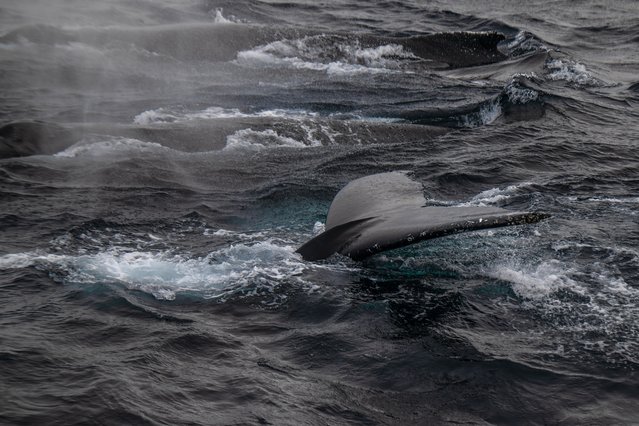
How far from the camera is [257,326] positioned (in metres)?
7.12

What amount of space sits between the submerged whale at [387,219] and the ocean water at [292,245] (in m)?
0.36

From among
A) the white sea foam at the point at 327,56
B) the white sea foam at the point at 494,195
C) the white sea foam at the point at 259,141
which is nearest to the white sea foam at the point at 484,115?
the white sea foam at the point at 259,141

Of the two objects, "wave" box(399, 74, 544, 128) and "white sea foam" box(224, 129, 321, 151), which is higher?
"wave" box(399, 74, 544, 128)

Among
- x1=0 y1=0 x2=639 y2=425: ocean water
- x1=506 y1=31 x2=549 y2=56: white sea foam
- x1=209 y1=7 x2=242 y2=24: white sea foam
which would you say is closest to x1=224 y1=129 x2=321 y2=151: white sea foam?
x1=0 y1=0 x2=639 y2=425: ocean water

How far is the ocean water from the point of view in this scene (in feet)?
20.0

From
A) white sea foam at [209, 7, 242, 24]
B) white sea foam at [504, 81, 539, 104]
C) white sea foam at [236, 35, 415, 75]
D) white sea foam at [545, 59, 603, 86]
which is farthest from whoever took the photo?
white sea foam at [209, 7, 242, 24]

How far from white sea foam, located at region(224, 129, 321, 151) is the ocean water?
0.12 feet

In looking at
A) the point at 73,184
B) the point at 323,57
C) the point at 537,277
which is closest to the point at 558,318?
the point at 537,277

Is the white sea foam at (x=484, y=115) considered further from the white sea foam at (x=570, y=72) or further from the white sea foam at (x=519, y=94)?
the white sea foam at (x=570, y=72)

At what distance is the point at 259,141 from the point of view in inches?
501

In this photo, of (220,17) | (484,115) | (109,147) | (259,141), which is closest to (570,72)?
→ (484,115)

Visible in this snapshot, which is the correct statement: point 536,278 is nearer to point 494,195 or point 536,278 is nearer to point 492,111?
point 494,195

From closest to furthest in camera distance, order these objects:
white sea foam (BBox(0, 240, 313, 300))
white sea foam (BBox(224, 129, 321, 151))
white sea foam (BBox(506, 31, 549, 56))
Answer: white sea foam (BBox(0, 240, 313, 300)) → white sea foam (BBox(224, 129, 321, 151)) → white sea foam (BBox(506, 31, 549, 56))

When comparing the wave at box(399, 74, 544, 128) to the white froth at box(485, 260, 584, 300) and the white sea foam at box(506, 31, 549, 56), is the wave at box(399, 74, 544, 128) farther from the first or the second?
the white froth at box(485, 260, 584, 300)
